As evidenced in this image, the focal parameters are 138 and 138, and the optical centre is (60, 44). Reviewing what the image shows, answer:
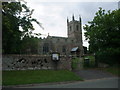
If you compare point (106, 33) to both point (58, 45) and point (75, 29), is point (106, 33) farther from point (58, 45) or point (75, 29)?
point (75, 29)

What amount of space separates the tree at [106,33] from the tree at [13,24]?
8.34 metres

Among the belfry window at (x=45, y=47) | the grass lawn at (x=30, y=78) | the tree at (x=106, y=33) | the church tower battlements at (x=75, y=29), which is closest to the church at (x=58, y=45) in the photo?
the belfry window at (x=45, y=47)

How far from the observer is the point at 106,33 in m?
19.5

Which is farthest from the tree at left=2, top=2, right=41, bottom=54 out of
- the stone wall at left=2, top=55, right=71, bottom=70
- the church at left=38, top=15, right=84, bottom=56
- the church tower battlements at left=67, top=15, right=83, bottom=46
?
the church tower battlements at left=67, top=15, right=83, bottom=46

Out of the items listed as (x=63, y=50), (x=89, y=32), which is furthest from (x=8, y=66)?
(x=63, y=50)

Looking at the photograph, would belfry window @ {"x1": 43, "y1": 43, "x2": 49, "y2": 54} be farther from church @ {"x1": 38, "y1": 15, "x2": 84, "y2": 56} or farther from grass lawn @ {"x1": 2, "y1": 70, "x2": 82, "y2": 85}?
grass lawn @ {"x1": 2, "y1": 70, "x2": 82, "y2": 85}

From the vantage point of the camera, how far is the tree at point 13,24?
12.5 meters

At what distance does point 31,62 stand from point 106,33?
11041mm

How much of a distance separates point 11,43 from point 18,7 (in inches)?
158

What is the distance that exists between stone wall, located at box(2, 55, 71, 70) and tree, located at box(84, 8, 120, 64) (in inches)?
199

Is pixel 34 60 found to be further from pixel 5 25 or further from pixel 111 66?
pixel 111 66

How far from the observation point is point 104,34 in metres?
19.5

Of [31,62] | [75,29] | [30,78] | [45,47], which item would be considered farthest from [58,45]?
[30,78]

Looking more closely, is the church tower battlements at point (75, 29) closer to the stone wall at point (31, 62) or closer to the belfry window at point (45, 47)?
the belfry window at point (45, 47)
